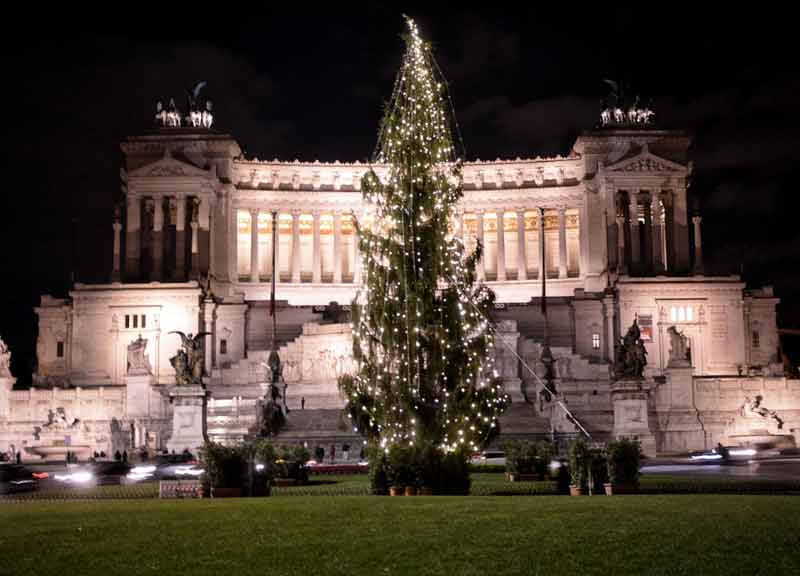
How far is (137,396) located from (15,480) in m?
34.2

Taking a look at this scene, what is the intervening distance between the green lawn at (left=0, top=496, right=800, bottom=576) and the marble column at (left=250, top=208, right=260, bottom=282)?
8045 centimetres

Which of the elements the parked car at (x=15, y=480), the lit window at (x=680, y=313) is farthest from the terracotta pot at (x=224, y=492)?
the lit window at (x=680, y=313)

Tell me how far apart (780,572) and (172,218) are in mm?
95106

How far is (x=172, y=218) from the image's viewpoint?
350ft

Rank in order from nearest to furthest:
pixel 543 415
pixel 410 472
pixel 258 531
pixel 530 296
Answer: pixel 258 531
pixel 410 472
pixel 543 415
pixel 530 296

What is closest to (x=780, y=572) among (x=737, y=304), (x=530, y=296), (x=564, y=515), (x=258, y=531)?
(x=564, y=515)

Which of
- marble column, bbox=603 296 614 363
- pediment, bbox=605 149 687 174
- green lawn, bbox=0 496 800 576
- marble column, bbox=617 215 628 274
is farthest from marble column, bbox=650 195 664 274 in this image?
green lawn, bbox=0 496 800 576

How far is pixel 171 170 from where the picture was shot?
102m

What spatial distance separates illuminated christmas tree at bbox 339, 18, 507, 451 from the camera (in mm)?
32375

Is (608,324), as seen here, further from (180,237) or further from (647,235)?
(180,237)

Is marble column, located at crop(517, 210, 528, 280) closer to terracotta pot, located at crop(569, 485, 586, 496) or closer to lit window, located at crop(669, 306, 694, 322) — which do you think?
lit window, located at crop(669, 306, 694, 322)

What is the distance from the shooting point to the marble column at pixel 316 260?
106 meters

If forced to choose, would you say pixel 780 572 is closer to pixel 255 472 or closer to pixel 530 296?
pixel 255 472

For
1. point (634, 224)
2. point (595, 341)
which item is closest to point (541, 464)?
point (595, 341)
